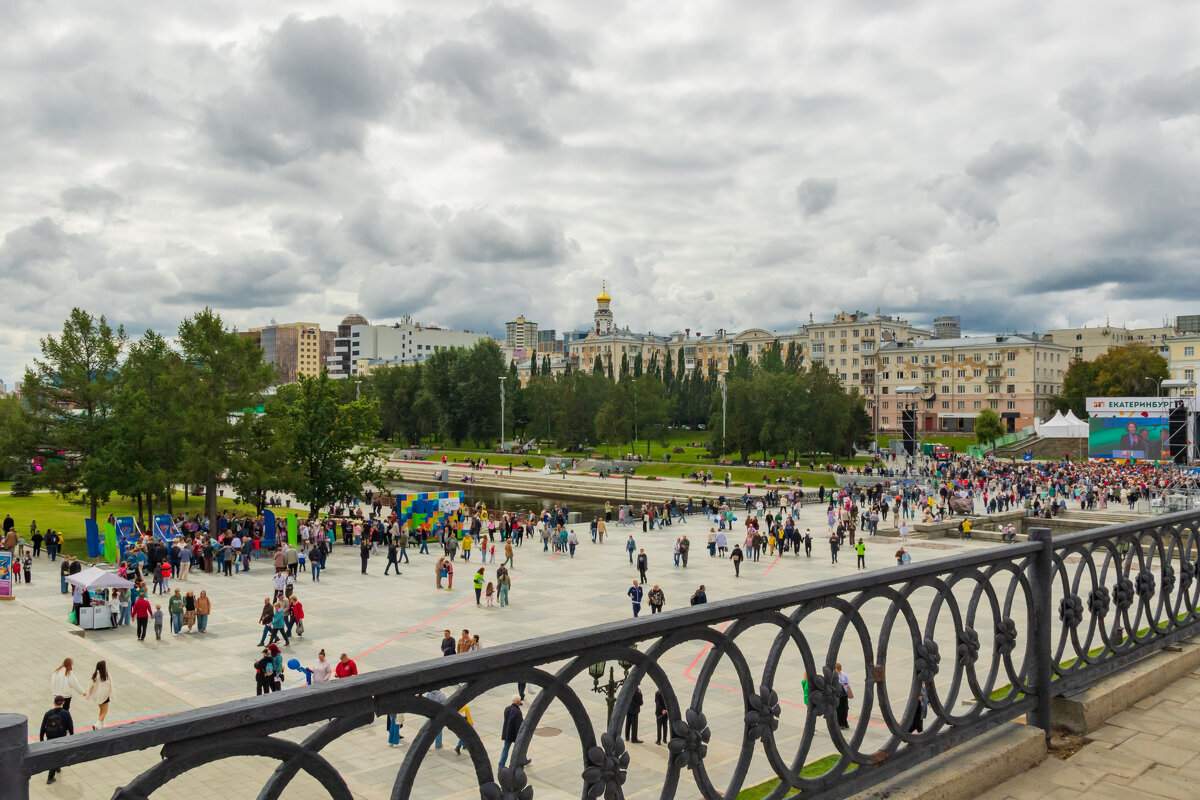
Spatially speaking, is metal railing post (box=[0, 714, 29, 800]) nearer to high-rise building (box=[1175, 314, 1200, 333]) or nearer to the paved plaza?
the paved plaza

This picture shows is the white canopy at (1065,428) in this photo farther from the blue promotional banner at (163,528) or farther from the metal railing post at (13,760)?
the metal railing post at (13,760)

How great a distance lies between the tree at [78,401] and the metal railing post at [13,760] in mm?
45073

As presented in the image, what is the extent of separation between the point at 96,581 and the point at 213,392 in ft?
76.5

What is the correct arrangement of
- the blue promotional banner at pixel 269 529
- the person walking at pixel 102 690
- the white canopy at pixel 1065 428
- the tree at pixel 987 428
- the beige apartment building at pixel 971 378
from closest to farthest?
the person walking at pixel 102 690, the blue promotional banner at pixel 269 529, the white canopy at pixel 1065 428, the tree at pixel 987 428, the beige apartment building at pixel 971 378

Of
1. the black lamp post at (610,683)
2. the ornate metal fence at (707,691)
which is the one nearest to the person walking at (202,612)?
the black lamp post at (610,683)

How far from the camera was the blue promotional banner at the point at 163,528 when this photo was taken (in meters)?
33.8

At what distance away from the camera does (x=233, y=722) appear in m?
2.06

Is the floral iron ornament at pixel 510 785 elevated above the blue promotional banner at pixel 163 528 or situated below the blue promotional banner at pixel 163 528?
above

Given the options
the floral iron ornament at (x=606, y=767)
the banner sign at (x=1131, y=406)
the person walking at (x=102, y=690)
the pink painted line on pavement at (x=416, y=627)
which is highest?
the banner sign at (x=1131, y=406)

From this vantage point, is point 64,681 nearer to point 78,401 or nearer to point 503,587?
point 503,587

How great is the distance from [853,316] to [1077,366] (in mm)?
38227

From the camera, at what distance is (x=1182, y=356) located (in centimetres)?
11869

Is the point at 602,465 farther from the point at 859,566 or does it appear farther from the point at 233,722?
the point at 233,722

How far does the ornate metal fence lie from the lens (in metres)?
2.04
